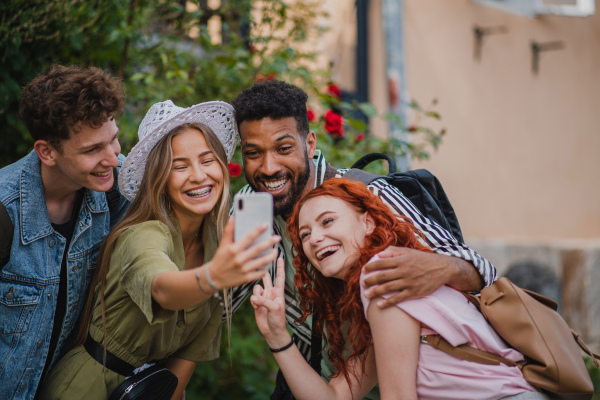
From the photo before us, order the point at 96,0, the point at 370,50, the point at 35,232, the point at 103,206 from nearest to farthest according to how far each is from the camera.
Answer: the point at 35,232, the point at 103,206, the point at 96,0, the point at 370,50

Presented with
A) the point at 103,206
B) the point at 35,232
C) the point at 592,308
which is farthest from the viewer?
the point at 592,308

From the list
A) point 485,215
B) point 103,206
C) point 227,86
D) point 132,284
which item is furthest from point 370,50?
point 132,284

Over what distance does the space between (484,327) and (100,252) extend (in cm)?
153

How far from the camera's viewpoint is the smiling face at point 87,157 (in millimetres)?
2445

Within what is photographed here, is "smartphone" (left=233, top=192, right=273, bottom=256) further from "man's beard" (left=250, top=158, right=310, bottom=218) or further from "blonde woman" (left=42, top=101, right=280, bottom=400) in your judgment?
"man's beard" (left=250, top=158, right=310, bottom=218)

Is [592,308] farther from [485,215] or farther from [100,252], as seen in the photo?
[100,252]

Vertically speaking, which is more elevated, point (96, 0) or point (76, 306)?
point (96, 0)

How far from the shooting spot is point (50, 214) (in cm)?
260

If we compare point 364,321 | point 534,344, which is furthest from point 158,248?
point 534,344

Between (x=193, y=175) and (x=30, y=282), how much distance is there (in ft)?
Answer: 2.52

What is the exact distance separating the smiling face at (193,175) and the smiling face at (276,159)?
322 mm

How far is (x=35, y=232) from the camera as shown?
245 centimetres

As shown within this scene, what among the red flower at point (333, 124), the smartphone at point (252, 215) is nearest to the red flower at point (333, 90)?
the red flower at point (333, 124)

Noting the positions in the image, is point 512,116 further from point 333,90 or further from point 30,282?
point 30,282
